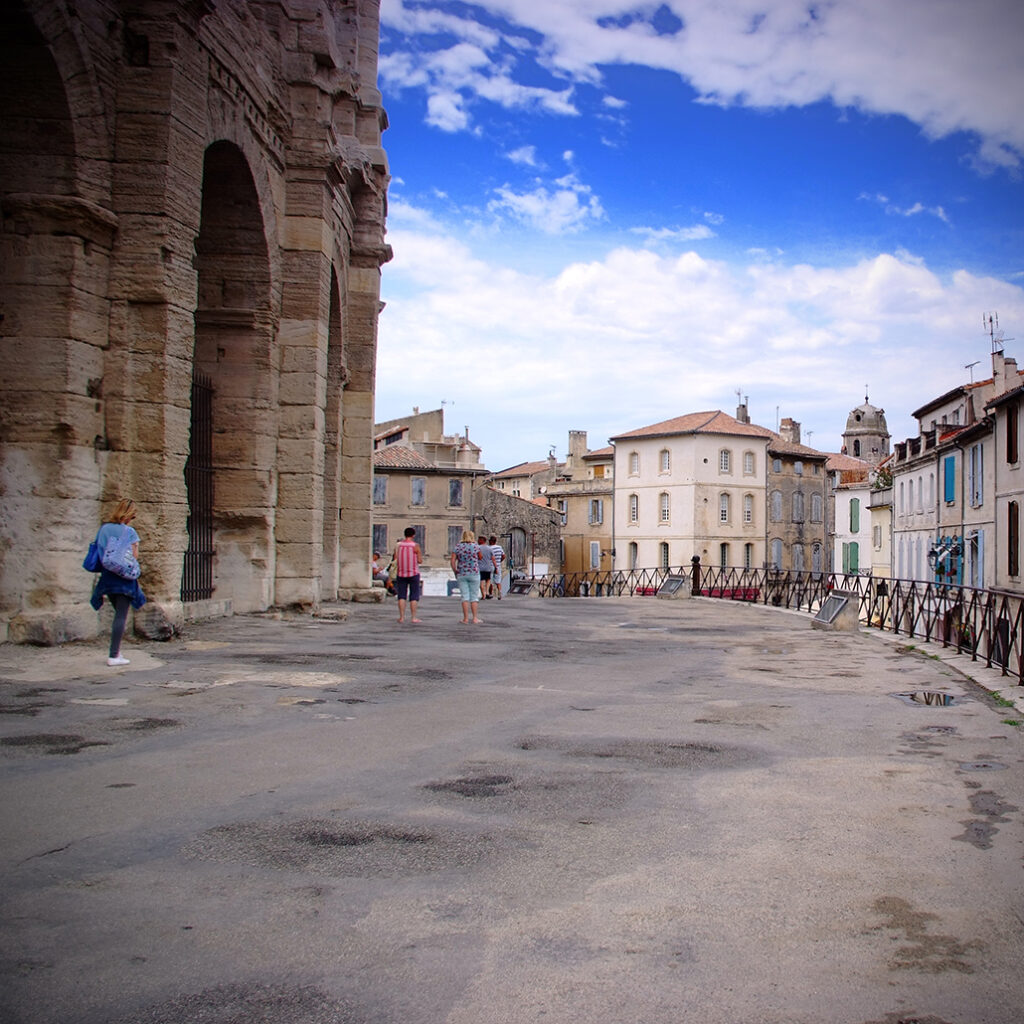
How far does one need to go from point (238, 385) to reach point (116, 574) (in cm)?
627

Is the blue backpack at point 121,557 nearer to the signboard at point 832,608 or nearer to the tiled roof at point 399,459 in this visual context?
the signboard at point 832,608

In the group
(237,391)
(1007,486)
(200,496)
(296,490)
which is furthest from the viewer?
(1007,486)

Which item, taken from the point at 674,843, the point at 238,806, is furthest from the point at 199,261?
the point at 674,843

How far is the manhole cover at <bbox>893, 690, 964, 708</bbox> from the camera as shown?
8.27 meters

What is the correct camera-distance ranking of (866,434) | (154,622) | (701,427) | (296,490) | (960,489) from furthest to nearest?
(866,434)
(701,427)
(960,489)
(296,490)
(154,622)

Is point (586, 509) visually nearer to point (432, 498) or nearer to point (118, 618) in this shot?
point (432, 498)

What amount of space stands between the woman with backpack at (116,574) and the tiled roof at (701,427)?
4697 cm

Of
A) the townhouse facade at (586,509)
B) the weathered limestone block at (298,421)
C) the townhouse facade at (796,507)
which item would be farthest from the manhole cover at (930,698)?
the townhouse facade at (586,509)

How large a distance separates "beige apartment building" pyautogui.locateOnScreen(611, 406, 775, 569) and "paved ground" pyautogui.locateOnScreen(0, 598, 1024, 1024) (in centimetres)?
4674

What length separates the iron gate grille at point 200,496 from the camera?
13.8m

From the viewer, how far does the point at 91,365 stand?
10492 millimetres

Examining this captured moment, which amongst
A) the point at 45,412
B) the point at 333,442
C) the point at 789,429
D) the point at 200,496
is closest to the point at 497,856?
the point at 45,412

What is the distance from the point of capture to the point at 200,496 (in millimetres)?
14164

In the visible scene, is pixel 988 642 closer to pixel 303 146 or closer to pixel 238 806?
pixel 238 806
